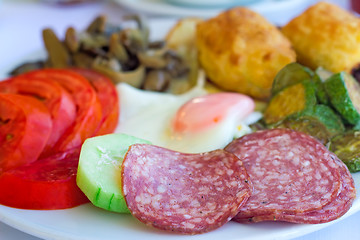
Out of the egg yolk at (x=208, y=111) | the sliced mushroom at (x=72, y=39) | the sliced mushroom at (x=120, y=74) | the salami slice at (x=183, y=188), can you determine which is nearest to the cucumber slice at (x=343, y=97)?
the egg yolk at (x=208, y=111)

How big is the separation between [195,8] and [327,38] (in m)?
1.87

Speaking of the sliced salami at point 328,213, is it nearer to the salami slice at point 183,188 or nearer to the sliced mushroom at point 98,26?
the salami slice at point 183,188

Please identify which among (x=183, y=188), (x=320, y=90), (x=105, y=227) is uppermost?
(x=320, y=90)

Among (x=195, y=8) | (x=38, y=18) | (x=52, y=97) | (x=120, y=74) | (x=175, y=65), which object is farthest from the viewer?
(x=38, y=18)

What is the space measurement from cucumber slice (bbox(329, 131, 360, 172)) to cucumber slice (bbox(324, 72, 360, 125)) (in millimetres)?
81

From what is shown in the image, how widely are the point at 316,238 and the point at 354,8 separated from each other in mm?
2898

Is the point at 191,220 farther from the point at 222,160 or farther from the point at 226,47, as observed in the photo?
the point at 226,47

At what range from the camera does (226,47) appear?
2.68 metres

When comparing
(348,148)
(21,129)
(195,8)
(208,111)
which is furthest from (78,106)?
(195,8)

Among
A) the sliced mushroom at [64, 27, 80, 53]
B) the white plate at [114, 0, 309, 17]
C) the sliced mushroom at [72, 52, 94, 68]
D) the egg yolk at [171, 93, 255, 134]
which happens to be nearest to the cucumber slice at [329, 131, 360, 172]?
the egg yolk at [171, 93, 255, 134]

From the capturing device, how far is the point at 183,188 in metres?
1.74

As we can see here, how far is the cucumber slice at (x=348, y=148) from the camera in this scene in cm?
195

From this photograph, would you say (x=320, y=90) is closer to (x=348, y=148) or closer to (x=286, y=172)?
(x=348, y=148)

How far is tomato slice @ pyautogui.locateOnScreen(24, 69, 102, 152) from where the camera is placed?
2107 millimetres
